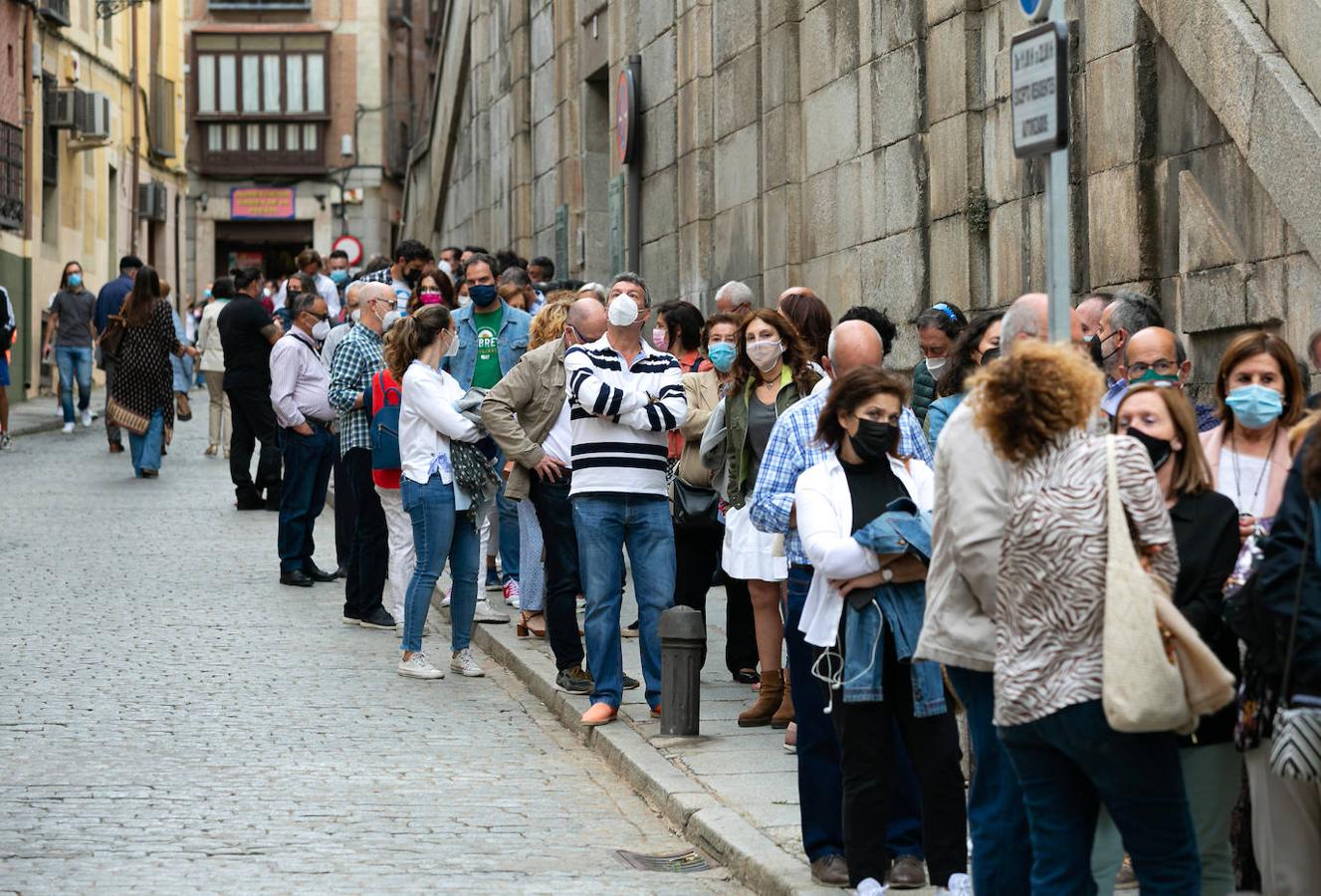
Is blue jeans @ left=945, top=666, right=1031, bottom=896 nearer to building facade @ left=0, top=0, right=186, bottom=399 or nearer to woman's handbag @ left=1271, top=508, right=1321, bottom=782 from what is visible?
woman's handbag @ left=1271, top=508, right=1321, bottom=782

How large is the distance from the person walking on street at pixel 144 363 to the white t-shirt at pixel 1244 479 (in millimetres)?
15799

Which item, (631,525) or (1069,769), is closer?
(1069,769)

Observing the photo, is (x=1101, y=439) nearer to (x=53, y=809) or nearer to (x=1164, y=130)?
(x=53, y=809)

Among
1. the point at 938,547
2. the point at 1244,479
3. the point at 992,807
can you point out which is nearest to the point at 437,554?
the point at 1244,479

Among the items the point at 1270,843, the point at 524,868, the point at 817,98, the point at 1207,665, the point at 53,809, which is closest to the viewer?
the point at 1207,665

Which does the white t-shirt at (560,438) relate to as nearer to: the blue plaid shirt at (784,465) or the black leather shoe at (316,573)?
the blue plaid shirt at (784,465)

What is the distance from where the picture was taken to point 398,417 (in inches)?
456

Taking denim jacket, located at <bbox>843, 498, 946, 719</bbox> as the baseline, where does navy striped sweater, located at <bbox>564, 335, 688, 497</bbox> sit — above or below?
above

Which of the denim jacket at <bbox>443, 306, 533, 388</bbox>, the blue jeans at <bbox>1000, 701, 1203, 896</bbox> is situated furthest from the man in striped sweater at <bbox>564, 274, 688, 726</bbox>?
the blue jeans at <bbox>1000, 701, 1203, 896</bbox>

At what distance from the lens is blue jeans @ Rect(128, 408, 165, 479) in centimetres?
2117

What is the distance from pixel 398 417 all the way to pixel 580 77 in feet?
39.8

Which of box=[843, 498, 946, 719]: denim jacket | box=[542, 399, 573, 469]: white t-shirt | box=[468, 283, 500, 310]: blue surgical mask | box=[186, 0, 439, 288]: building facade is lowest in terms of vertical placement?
box=[843, 498, 946, 719]: denim jacket

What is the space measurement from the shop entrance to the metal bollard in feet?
172

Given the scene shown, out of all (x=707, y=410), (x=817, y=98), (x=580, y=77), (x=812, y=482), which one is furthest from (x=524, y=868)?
(x=580, y=77)
